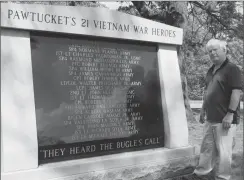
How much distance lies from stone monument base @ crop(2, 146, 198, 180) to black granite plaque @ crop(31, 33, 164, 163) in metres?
0.15

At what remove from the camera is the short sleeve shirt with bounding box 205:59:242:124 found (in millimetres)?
3582

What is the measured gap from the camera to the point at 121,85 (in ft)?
12.6

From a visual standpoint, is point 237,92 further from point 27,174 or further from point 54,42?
point 27,174

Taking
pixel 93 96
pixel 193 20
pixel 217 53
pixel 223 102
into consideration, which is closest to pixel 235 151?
pixel 223 102

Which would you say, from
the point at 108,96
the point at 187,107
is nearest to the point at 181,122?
the point at 108,96

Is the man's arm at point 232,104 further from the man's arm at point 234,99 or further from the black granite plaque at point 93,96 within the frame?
the black granite plaque at point 93,96

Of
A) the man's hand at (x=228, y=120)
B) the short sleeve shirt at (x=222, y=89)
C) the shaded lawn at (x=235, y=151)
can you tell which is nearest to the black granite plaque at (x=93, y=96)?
the short sleeve shirt at (x=222, y=89)

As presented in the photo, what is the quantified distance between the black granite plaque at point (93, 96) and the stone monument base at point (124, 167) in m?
0.15

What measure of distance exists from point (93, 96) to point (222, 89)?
5.22 ft

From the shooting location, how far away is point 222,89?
371cm

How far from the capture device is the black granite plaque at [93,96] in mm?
3326

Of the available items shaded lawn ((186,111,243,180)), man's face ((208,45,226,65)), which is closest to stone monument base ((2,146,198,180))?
shaded lawn ((186,111,243,180))

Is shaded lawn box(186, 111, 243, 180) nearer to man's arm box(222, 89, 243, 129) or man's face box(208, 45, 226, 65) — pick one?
man's arm box(222, 89, 243, 129)

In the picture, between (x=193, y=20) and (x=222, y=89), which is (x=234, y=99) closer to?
(x=222, y=89)
